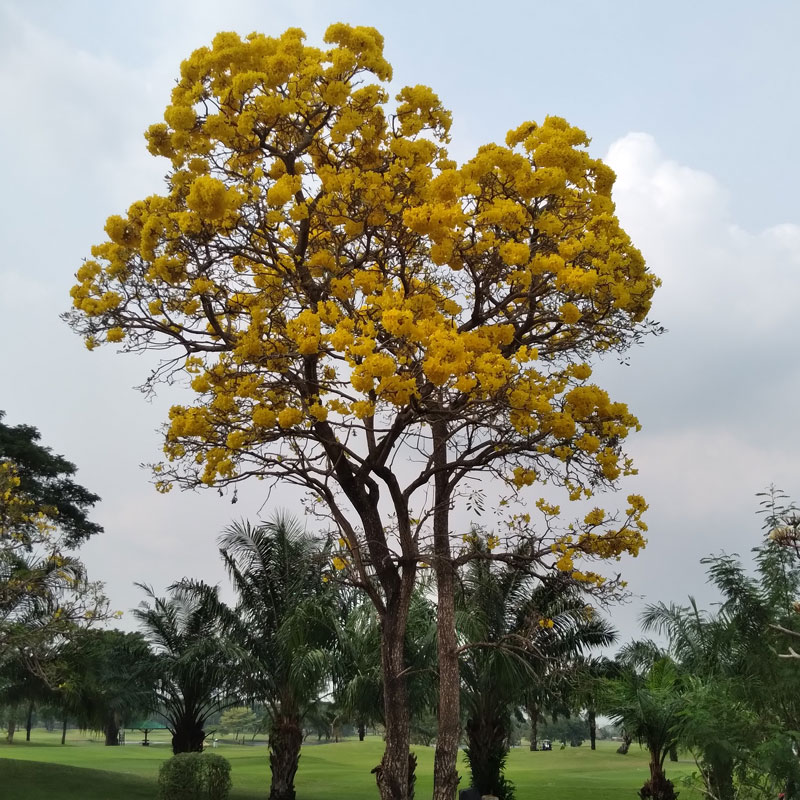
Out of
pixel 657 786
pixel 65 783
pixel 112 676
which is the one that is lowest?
pixel 65 783

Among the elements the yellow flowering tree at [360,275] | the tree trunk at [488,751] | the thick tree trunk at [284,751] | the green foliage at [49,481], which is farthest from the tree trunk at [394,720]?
the green foliage at [49,481]

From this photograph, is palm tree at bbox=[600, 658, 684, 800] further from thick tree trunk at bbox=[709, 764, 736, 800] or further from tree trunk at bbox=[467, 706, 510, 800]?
thick tree trunk at bbox=[709, 764, 736, 800]

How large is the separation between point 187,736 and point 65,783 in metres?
3.40

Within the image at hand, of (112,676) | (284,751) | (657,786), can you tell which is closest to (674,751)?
(657,786)

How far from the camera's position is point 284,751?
2055 centimetres

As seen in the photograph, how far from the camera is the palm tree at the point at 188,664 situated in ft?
67.6

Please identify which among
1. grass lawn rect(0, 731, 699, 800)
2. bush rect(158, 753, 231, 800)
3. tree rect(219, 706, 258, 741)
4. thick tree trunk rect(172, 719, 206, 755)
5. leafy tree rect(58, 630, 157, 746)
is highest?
leafy tree rect(58, 630, 157, 746)

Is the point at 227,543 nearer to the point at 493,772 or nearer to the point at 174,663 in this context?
the point at 174,663

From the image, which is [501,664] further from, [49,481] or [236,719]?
[236,719]

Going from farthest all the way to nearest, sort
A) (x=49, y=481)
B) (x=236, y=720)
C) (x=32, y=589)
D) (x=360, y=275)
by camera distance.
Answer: (x=236, y=720)
(x=49, y=481)
(x=32, y=589)
(x=360, y=275)

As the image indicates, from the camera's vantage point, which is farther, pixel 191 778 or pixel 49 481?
pixel 49 481

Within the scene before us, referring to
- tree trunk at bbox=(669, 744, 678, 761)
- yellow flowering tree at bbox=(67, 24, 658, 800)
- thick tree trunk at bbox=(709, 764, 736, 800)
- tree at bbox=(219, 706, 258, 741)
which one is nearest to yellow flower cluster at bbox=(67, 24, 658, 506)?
yellow flowering tree at bbox=(67, 24, 658, 800)

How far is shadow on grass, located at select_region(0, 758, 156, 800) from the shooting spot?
2071 centimetres

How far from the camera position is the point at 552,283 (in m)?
11.6
